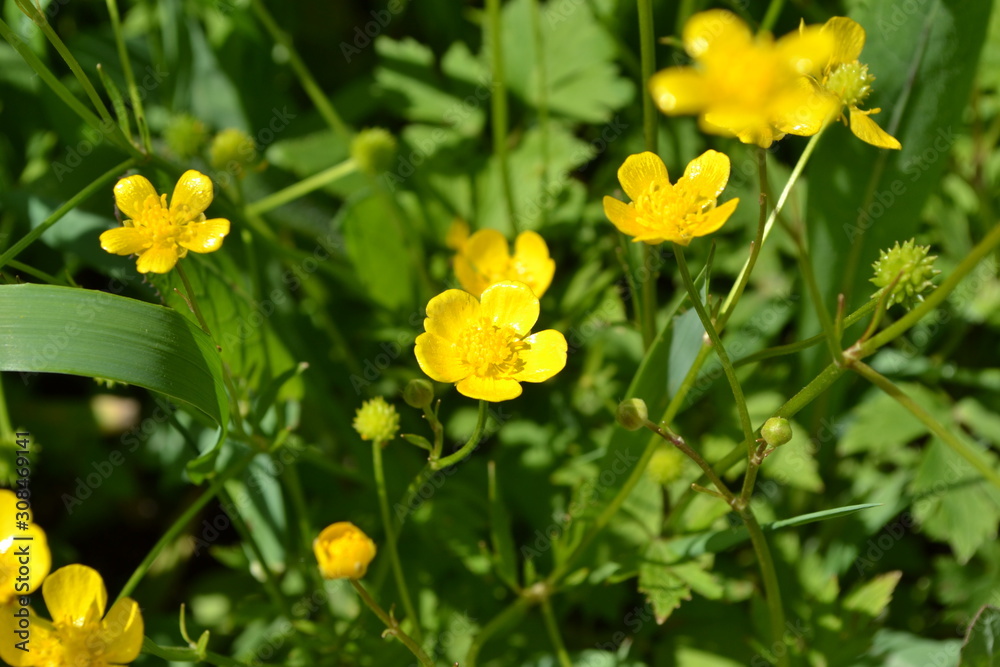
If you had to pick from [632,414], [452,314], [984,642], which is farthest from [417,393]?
[984,642]

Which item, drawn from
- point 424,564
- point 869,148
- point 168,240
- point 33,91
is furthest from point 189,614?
point 869,148

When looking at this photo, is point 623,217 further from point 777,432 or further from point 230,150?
point 230,150

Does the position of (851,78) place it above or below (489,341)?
above

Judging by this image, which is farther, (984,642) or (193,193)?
(984,642)

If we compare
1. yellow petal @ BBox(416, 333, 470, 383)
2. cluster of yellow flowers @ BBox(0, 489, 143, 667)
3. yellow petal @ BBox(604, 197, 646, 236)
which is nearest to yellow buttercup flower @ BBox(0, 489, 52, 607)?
cluster of yellow flowers @ BBox(0, 489, 143, 667)

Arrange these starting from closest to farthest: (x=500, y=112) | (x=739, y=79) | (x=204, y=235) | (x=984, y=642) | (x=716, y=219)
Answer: (x=739, y=79) < (x=716, y=219) < (x=204, y=235) < (x=984, y=642) < (x=500, y=112)

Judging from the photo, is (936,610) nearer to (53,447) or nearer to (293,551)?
(293,551)

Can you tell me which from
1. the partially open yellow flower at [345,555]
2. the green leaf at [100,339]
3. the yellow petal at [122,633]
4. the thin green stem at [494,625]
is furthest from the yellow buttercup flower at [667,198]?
the yellow petal at [122,633]
